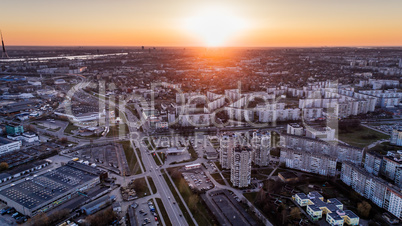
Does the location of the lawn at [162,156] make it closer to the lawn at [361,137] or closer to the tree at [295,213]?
the tree at [295,213]

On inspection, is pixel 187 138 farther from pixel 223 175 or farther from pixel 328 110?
pixel 328 110

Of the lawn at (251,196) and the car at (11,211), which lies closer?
the car at (11,211)

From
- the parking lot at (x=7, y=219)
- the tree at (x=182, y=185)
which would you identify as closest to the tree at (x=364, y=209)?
the tree at (x=182, y=185)

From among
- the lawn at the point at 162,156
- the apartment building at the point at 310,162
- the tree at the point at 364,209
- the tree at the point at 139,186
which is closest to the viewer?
the tree at the point at 364,209

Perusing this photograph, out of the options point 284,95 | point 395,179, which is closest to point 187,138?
point 395,179

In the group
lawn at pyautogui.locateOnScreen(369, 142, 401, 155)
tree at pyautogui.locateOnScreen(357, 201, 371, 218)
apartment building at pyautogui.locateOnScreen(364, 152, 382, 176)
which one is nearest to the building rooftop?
tree at pyautogui.locateOnScreen(357, 201, 371, 218)
